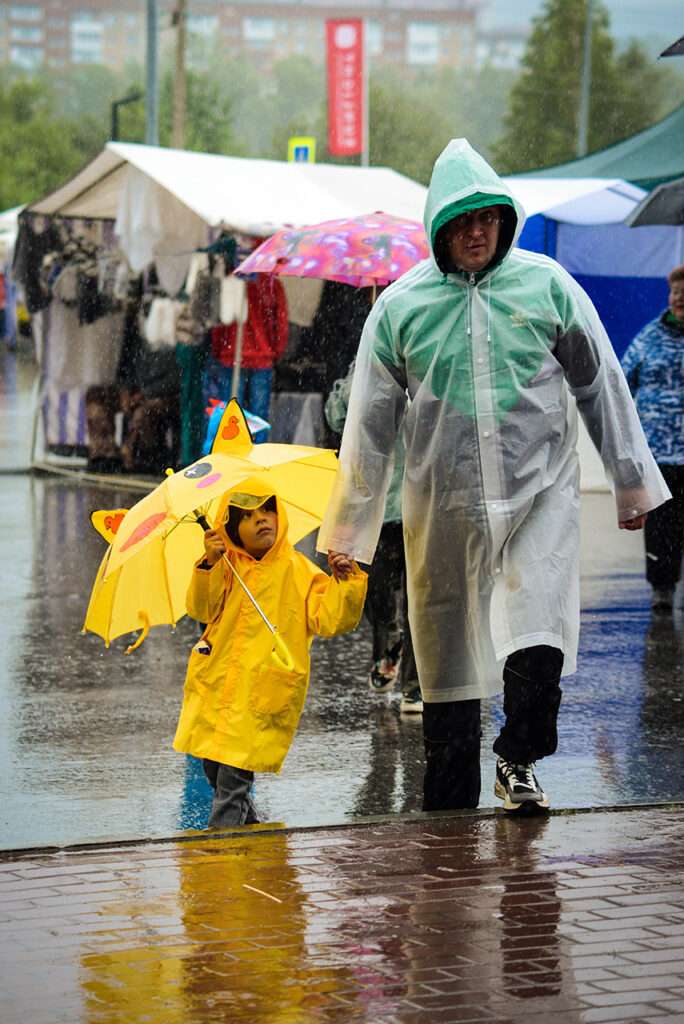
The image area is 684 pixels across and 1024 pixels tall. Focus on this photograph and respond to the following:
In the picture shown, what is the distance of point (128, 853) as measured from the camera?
5363mm

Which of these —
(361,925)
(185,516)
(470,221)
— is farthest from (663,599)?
(361,925)

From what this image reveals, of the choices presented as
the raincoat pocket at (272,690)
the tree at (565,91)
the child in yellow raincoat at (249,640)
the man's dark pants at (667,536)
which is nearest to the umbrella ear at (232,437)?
the child in yellow raincoat at (249,640)

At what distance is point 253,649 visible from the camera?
5785 millimetres

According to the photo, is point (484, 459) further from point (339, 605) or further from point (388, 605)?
point (388, 605)

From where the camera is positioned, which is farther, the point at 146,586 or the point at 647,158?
the point at 647,158

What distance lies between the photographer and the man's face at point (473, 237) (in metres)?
5.71

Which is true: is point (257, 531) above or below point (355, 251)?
below

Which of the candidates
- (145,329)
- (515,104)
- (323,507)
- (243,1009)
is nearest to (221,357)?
(145,329)

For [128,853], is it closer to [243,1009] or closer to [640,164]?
[243,1009]

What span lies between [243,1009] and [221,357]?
42.2 feet

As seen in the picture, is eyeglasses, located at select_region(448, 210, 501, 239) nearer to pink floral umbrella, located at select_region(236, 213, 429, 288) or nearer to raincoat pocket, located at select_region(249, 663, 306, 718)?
raincoat pocket, located at select_region(249, 663, 306, 718)

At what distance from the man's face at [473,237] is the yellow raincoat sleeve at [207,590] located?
1.19 metres

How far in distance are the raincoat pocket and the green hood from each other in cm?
133

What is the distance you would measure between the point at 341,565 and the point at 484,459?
0.55 metres
